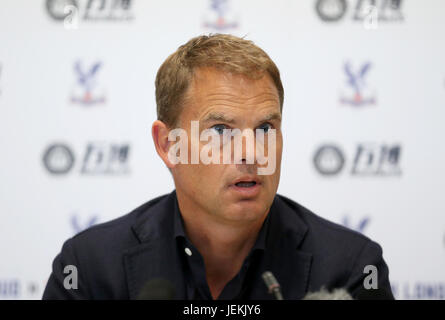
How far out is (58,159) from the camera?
342 centimetres

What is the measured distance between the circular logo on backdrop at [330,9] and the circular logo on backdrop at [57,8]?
162cm

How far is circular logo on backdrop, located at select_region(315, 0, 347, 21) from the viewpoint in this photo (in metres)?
3.40

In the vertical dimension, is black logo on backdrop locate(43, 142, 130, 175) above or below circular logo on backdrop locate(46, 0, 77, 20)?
below

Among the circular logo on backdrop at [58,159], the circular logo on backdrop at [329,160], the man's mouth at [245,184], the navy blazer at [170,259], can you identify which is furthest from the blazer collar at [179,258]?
the circular logo on backdrop at [58,159]

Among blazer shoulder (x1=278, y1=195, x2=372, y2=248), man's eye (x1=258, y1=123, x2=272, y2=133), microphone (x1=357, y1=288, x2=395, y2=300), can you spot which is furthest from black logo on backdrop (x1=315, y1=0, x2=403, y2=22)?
microphone (x1=357, y1=288, x2=395, y2=300)

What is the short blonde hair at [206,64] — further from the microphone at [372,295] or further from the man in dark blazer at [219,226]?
the microphone at [372,295]

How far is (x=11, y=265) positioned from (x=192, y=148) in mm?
2168

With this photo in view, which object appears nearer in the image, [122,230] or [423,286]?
[122,230]

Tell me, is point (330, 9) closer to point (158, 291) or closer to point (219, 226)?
point (219, 226)

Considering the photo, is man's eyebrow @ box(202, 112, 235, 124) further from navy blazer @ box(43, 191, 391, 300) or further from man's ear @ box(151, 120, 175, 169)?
navy blazer @ box(43, 191, 391, 300)

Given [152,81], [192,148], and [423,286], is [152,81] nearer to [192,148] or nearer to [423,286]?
[192,148]

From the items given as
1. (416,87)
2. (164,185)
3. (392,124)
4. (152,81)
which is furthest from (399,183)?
(152,81)
